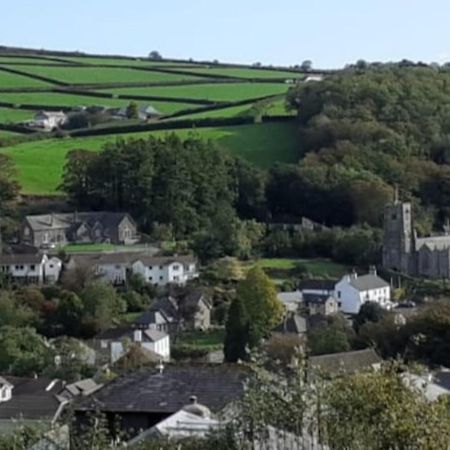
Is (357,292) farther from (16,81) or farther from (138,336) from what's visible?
(16,81)

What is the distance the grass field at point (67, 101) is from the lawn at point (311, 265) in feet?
92.3

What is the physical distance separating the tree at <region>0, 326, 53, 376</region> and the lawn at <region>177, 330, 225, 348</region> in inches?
183

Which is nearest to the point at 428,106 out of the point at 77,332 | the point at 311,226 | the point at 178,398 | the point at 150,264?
the point at 311,226

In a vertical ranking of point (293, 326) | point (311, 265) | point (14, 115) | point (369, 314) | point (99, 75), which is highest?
point (99, 75)

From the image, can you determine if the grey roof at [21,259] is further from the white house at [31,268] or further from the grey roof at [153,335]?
the grey roof at [153,335]

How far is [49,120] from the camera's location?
70250 mm

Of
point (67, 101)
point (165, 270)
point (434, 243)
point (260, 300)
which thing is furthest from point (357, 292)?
point (67, 101)

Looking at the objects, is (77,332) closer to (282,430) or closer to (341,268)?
(341,268)

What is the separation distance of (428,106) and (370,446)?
171 ft

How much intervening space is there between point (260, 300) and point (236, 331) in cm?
406

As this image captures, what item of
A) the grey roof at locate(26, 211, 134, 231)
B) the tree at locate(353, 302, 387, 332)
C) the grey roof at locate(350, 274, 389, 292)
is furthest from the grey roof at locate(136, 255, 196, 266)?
the tree at locate(353, 302, 387, 332)

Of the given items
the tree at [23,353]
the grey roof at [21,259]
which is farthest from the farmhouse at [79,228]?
the tree at [23,353]

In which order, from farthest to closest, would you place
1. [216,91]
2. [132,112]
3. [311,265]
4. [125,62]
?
[125,62] → [216,91] → [132,112] → [311,265]

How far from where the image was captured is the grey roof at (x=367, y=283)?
4055 centimetres
